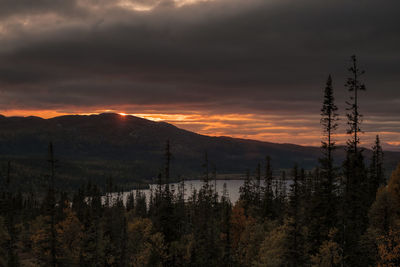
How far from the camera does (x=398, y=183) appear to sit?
6378 cm

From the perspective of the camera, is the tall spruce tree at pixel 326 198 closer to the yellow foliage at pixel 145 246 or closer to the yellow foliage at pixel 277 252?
the yellow foliage at pixel 277 252

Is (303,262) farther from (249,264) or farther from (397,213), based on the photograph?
(397,213)

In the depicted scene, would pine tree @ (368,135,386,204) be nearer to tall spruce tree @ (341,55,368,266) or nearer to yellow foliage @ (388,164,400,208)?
yellow foliage @ (388,164,400,208)

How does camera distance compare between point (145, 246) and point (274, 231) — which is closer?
point (274, 231)

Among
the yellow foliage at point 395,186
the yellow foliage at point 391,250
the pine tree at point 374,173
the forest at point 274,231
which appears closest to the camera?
the yellow foliage at point 391,250

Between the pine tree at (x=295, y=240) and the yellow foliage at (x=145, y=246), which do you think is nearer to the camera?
the pine tree at (x=295, y=240)

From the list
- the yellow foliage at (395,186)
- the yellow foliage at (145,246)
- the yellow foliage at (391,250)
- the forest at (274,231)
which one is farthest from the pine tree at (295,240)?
the yellow foliage at (145,246)

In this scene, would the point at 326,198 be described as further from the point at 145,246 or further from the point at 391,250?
the point at 145,246

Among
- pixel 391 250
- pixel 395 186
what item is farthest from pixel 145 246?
pixel 391 250

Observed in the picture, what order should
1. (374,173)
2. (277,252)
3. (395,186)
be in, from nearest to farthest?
(277,252)
(395,186)
(374,173)

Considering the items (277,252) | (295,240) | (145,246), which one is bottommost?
(145,246)

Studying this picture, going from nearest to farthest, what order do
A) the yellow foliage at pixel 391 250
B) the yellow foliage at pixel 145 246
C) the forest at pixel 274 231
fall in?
the yellow foliage at pixel 391 250, the forest at pixel 274 231, the yellow foliage at pixel 145 246

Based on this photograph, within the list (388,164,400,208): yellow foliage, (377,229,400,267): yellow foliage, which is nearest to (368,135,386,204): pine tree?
(388,164,400,208): yellow foliage

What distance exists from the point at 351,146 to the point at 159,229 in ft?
148
